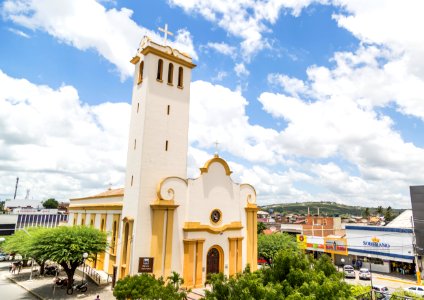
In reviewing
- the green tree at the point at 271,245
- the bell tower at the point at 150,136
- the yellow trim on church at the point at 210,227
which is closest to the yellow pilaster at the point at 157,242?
the bell tower at the point at 150,136

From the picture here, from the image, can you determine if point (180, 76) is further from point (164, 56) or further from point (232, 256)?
point (232, 256)

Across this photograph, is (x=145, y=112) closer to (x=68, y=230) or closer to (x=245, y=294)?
(x=68, y=230)

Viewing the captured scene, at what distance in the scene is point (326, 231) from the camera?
5900 centimetres

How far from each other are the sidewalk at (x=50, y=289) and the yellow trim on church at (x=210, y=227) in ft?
27.0

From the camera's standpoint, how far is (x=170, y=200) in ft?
88.7

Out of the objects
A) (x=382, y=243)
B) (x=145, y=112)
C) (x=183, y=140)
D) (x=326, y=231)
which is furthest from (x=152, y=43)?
(x=326, y=231)

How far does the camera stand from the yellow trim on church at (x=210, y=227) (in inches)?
1085

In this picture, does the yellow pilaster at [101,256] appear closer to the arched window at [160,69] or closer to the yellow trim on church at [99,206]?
the yellow trim on church at [99,206]

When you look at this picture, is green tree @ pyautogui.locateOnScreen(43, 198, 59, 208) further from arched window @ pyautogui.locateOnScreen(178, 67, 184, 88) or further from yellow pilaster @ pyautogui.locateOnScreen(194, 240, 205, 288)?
yellow pilaster @ pyautogui.locateOnScreen(194, 240, 205, 288)

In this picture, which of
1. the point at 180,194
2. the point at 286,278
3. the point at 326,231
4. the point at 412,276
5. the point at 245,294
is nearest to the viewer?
the point at 245,294

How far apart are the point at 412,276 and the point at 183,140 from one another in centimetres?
3543

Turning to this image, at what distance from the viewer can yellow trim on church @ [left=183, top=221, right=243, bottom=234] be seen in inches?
1085

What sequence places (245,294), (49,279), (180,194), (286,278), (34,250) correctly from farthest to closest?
(49,279), (180,194), (34,250), (286,278), (245,294)

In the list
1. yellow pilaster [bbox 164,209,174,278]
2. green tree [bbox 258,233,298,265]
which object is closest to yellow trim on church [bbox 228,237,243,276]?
yellow pilaster [bbox 164,209,174,278]
